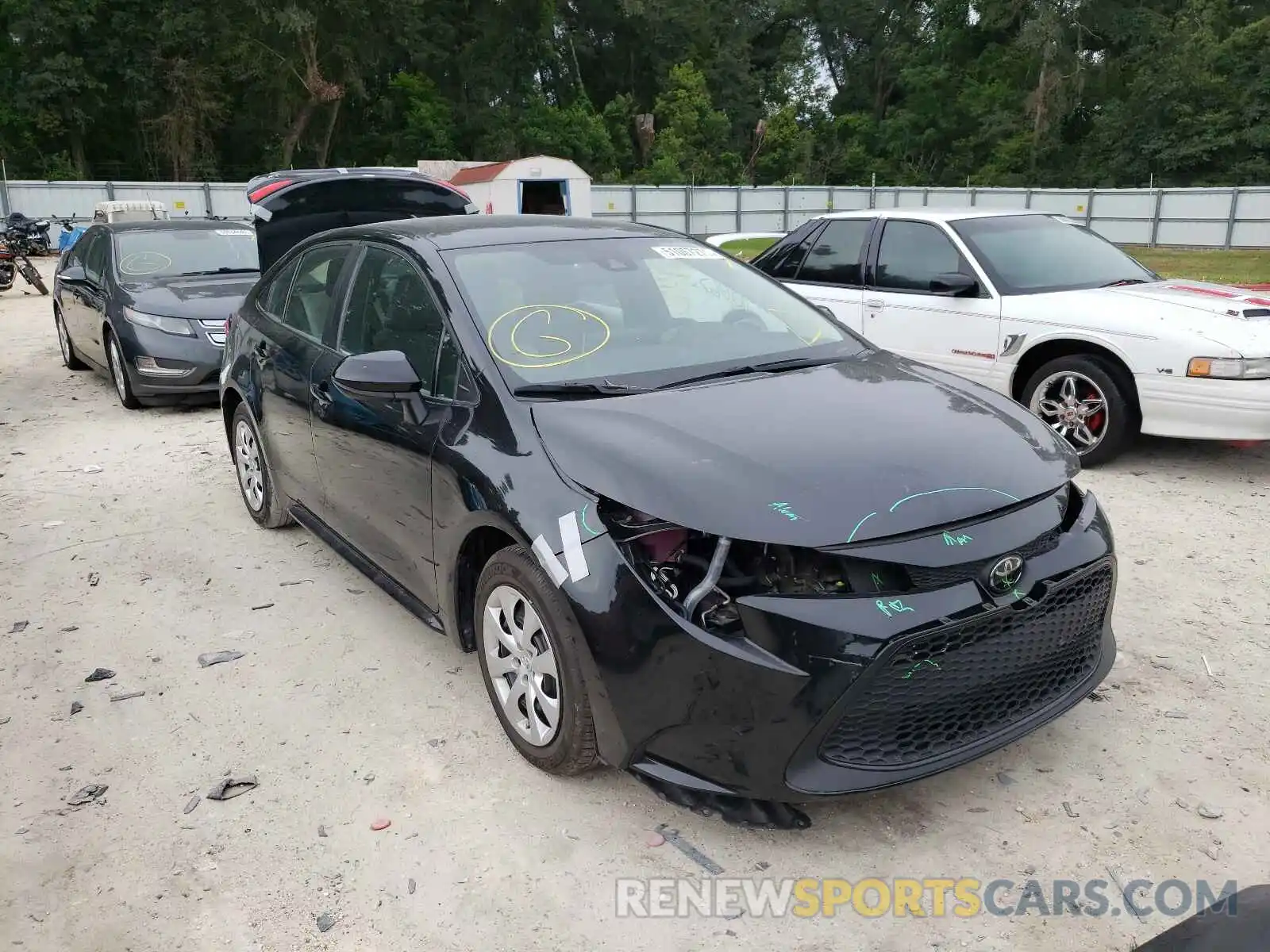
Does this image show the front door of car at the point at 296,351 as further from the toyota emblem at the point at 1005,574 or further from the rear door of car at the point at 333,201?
the rear door of car at the point at 333,201

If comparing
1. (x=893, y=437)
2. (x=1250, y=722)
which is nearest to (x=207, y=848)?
(x=893, y=437)

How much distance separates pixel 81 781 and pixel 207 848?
69cm

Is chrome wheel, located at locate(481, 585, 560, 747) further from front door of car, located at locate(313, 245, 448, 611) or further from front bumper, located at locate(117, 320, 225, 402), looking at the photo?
front bumper, located at locate(117, 320, 225, 402)

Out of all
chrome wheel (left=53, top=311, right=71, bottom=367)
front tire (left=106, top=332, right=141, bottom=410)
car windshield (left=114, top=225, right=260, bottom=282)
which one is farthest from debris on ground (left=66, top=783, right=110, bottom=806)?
chrome wheel (left=53, top=311, right=71, bottom=367)

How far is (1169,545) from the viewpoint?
16.1ft

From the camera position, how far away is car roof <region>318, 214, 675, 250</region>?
3981 mm

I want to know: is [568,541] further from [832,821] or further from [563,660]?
[832,821]

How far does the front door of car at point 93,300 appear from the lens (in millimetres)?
9027

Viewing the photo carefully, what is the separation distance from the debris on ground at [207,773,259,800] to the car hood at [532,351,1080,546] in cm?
150

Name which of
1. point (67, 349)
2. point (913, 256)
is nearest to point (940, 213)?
point (913, 256)

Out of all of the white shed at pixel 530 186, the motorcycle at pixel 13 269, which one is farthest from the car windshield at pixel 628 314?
the white shed at pixel 530 186

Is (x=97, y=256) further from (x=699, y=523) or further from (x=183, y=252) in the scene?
(x=699, y=523)

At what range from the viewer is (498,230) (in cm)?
411

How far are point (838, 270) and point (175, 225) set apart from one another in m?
6.77
